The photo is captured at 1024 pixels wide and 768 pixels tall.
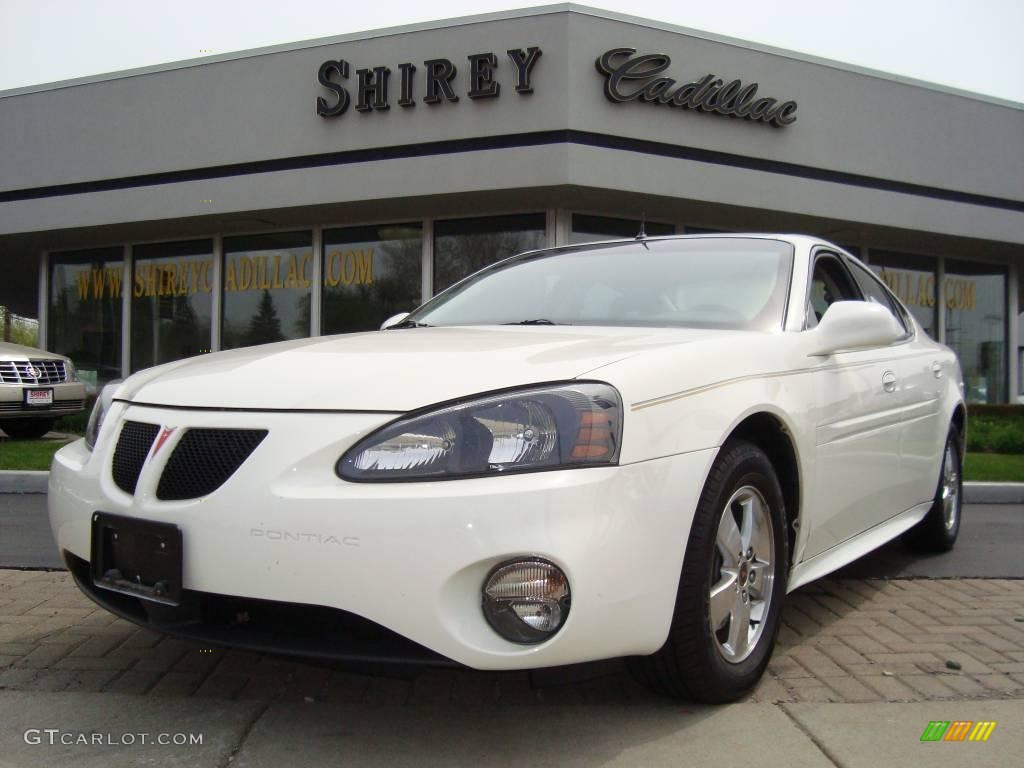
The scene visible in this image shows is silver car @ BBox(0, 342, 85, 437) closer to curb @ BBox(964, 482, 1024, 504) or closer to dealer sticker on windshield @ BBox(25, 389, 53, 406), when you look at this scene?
dealer sticker on windshield @ BBox(25, 389, 53, 406)

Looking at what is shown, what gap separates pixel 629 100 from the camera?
10.9m

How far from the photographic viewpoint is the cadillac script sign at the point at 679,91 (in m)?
10.8

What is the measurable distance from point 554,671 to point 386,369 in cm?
84

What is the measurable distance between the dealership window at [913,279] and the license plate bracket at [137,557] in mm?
14449

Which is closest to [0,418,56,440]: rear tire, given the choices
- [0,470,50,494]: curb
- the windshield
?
[0,470,50,494]: curb

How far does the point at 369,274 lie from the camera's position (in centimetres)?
1305

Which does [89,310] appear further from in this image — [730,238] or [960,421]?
[960,421]

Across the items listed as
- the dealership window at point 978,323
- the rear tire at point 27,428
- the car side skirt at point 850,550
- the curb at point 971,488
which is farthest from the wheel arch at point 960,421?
the dealership window at point 978,323

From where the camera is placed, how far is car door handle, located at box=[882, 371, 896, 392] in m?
3.37

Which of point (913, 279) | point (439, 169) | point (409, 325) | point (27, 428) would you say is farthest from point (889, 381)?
point (913, 279)

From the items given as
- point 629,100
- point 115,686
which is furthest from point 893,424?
point 629,100

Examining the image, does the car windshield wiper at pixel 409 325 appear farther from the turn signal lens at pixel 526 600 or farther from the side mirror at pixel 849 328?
the turn signal lens at pixel 526 600

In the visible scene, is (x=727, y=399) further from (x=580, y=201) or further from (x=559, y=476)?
(x=580, y=201)

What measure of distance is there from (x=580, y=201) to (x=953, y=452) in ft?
25.2
